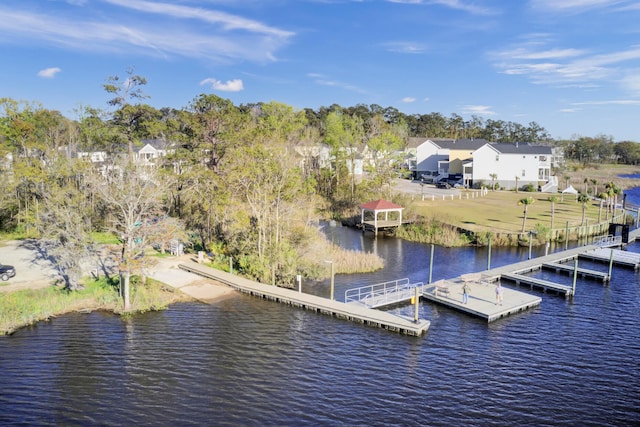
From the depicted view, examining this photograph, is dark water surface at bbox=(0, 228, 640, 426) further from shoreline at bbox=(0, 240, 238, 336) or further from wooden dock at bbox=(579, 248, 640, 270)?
wooden dock at bbox=(579, 248, 640, 270)

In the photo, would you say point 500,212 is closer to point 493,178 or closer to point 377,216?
point 377,216

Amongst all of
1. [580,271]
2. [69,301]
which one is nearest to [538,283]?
[580,271]

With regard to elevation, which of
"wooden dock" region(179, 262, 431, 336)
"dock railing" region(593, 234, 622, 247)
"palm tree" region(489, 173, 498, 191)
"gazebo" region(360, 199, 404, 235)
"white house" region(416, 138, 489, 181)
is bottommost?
"wooden dock" region(179, 262, 431, 336)

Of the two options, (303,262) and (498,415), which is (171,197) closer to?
(303,262)

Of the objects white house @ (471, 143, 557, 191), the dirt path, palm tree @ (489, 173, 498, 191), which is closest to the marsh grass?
the dirt path

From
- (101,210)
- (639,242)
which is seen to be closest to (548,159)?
(639,242)

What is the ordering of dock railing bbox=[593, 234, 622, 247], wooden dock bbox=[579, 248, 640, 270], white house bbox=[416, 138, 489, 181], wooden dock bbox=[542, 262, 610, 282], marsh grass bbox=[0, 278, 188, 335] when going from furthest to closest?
white house bbox=[416, 138, 489, 181]
dock railing bbox=[593, 234, 622, 247]
wooden dock bbox=[579, 248, 640, 270]
wooden dock bbox=[542, 262, 610, 282]
marsh grass bbox=[0, 278, 188, 335]
